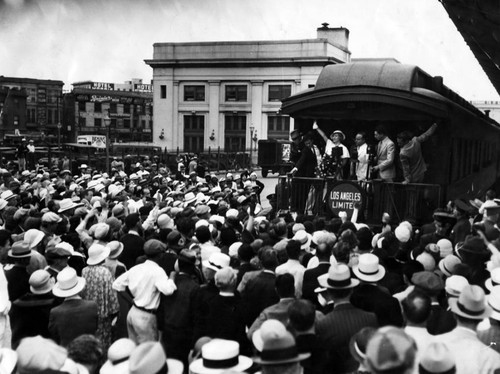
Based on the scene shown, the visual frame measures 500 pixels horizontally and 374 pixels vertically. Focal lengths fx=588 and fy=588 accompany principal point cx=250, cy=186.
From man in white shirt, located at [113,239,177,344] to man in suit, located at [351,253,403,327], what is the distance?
177 centimetres

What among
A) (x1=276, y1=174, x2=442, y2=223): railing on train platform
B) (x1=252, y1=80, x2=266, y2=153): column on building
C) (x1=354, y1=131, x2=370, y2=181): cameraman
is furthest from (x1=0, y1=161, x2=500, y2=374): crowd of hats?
(x1=252, y1=80, x2=266, y2=153): column on building

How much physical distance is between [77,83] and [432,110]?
106 meters

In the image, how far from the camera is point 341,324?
4555 mm

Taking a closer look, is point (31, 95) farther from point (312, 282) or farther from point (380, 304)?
point (380, 304)

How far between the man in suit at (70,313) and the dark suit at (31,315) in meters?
0.34

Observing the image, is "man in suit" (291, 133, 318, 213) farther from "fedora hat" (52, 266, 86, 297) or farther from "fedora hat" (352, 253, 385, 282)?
"fedora hat" (52, 266, 86, 297)

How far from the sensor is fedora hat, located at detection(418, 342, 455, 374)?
3209 millimetres

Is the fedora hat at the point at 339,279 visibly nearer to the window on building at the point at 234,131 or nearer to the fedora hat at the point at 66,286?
the fedora hat at the point at 66,286

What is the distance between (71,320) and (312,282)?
2352 mm

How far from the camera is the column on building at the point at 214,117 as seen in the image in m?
58.2

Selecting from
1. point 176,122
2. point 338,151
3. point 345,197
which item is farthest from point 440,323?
point 176,122

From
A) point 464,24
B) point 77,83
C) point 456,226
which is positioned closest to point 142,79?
point 77,83

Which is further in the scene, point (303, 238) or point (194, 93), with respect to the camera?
point (194, 93)

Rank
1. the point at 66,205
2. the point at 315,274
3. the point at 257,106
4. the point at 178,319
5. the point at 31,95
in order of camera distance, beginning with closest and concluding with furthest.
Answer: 1. the point at 178,319
2. the point at 315,274
3. the point at 66,205
4. the point at 257,106
5. the point at 31,95
